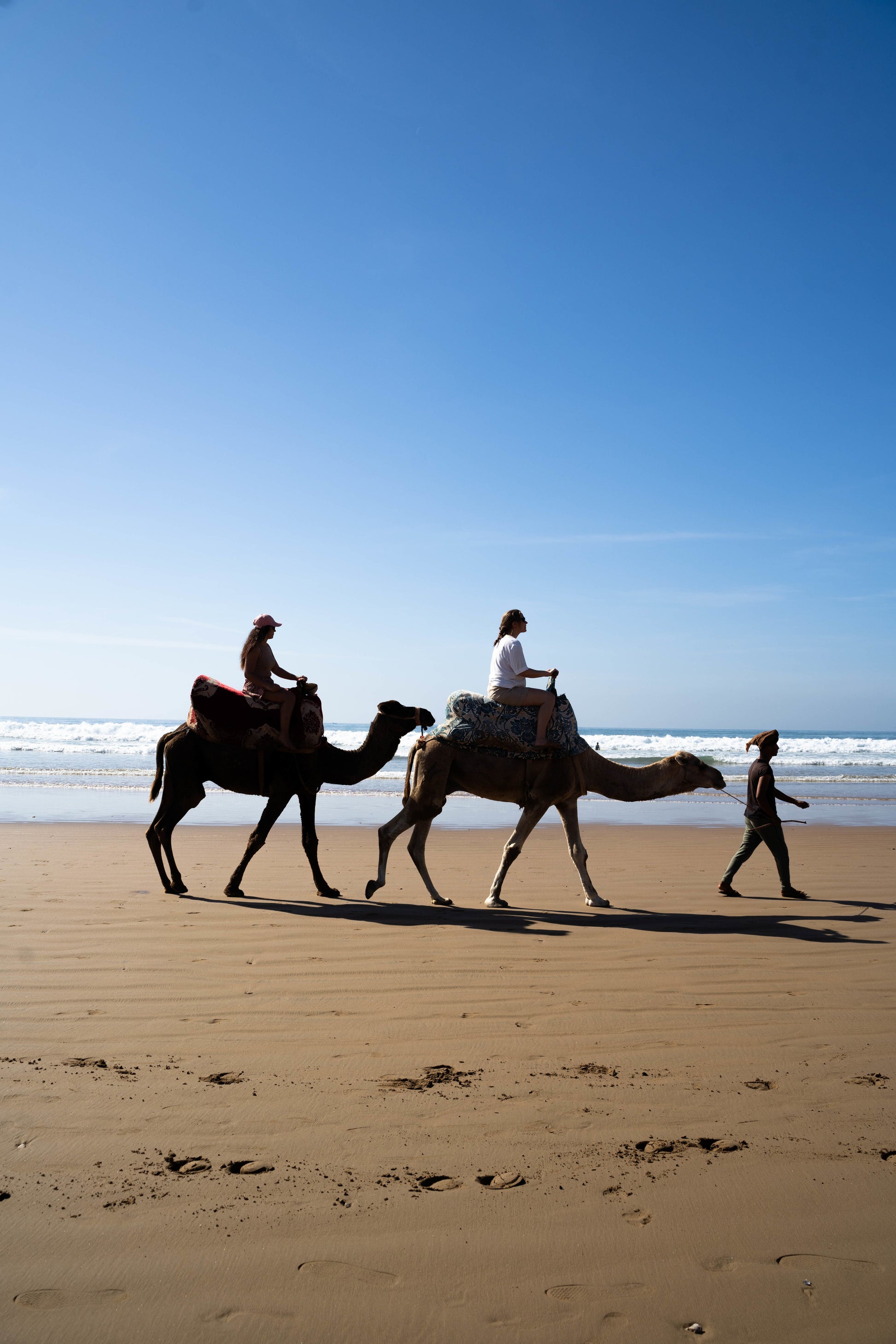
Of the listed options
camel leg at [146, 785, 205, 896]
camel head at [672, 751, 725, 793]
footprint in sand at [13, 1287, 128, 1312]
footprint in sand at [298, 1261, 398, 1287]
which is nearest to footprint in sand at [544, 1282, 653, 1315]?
footprint in sand at [298, 1261, 398, 1287]

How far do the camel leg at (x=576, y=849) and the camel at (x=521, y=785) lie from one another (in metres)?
0.01

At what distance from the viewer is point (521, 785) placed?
8.98 m

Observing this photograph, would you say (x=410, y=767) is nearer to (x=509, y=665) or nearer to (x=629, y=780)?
(x=509, y=665)

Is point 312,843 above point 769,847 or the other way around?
the other way around

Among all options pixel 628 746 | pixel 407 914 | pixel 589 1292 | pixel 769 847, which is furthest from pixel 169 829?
pixel 628 746

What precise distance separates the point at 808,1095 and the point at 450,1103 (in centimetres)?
171

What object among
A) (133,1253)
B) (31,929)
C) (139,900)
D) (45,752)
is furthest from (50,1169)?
(45,752)

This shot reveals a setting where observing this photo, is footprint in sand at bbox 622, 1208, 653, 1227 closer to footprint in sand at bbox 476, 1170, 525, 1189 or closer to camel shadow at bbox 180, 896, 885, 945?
footprint in sand at bbox 476, 1170, 525, 1189

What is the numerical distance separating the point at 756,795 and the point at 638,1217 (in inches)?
262

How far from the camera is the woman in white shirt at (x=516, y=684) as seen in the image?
886 cm

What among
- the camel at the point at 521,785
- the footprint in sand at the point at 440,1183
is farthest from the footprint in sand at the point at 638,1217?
the camel at the point at 521,785

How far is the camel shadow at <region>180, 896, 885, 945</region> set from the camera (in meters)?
7.70

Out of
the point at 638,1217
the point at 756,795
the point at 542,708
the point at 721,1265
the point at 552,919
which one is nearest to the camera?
the point at 721,1265

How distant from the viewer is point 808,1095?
414cm
